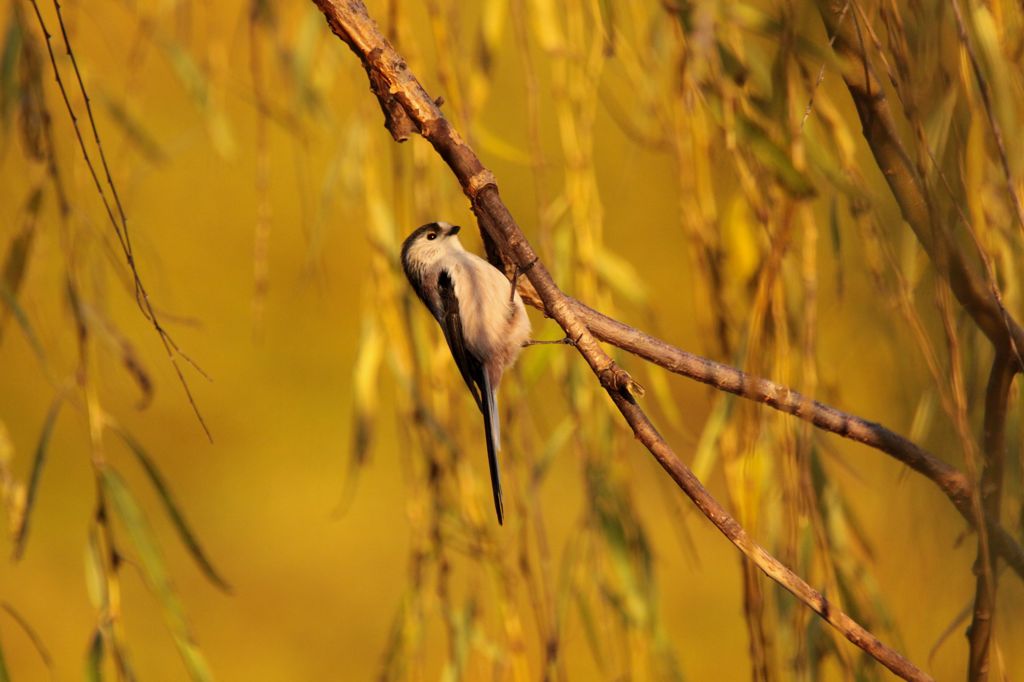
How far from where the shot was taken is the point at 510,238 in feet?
3.67

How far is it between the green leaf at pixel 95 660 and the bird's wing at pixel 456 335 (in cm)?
73

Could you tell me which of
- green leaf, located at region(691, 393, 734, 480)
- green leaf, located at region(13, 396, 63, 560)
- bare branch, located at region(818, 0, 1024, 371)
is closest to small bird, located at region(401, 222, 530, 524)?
green leaf, located at region(691, 393, 734, 480)

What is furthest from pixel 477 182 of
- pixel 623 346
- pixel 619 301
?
pixel 619 301

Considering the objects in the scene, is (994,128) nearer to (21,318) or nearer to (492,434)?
(492,434)

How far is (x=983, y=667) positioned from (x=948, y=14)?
2.18 feet

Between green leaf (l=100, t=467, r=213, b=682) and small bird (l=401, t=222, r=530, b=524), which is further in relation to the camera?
small bird (l=401, t=222, r=530, b=524)

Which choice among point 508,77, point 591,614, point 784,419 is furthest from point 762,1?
point 508,77

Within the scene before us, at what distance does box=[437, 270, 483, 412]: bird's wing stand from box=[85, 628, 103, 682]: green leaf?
73cm

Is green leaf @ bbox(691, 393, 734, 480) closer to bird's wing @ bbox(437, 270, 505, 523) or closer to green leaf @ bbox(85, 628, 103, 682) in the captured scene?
bird's wing @ bbox(437, 270, 505, 523)

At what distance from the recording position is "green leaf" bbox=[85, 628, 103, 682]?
4.40 feet

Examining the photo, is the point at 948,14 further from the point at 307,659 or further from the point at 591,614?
the point at 307,659

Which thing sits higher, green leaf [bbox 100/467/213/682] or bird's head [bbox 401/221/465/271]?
bird's head [bbox 401/221/465/271]

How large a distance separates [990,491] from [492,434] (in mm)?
808

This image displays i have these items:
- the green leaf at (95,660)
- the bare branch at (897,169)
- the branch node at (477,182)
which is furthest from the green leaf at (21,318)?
the bare branch at (897,169)
